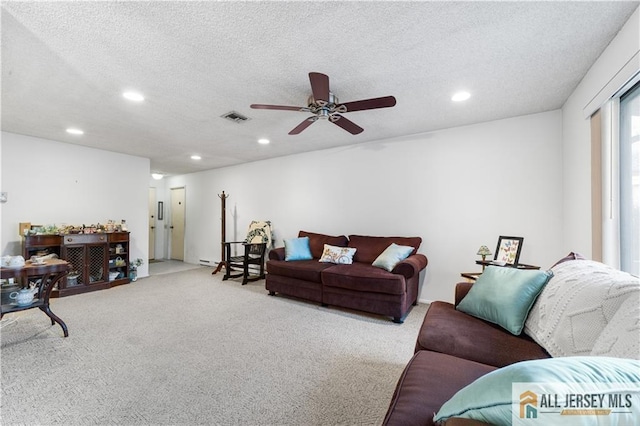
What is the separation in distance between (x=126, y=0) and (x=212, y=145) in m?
3.05

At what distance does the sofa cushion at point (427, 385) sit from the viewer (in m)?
0.92

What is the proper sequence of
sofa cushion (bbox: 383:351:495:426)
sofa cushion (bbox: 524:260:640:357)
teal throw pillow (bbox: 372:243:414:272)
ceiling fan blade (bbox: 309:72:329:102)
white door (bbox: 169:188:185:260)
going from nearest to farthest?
sofa cushion (bbox: 383:351:495:426) < sofa cushion (bbox: 524:260:640:357) < ceiling fan blade (bbox: 309:72:329:102) < teal throw pillow (bbox: 372:243:414:272) < white door (bbox: 169:188:185:260)

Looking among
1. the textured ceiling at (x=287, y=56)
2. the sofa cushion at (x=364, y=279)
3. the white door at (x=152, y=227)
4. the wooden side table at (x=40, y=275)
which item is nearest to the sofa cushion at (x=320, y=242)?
the sofa cushion at (x=364, y=279)

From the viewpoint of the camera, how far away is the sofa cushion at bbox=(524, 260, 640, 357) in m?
1.10

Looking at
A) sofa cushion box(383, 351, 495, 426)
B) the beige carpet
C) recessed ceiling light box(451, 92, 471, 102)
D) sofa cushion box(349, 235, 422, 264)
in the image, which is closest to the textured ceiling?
recessed ceiling light box(451, 92, 471, 102)

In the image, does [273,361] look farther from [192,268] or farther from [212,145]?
[192,268]

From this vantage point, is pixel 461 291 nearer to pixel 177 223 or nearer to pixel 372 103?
pixel 372 103

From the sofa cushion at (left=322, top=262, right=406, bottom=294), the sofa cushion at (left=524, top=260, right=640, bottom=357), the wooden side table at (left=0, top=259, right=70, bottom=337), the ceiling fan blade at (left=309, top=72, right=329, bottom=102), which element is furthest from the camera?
the sofa cushion at (left=322, top=262, right=406, bottom=294)

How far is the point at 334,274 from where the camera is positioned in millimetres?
3311

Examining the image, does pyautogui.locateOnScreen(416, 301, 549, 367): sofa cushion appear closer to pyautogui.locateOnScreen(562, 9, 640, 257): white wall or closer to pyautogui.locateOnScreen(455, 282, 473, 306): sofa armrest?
pyautogui.locateOnScreen(455, 282, 473, 306): sofa armrest

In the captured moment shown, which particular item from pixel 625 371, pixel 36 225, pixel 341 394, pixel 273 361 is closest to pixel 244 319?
pixel 273 361

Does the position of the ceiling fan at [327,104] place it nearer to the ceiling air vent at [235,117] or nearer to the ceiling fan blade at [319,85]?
A: the ceiling fan blade at [319,85]

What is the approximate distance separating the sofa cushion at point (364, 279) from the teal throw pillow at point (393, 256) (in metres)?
0.08

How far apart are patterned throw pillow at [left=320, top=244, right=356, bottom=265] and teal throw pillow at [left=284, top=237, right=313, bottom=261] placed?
1.06ft
